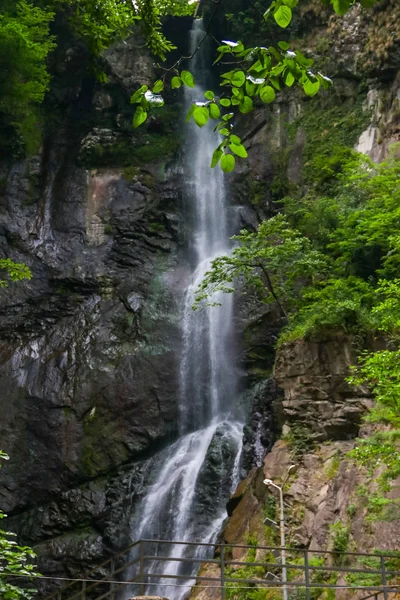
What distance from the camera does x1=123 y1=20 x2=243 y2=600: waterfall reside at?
17.5 metres

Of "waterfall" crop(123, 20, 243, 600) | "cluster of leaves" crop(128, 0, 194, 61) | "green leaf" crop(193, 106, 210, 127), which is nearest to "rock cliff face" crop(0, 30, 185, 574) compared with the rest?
"waterfall" crop(123, 20, 243, 600)


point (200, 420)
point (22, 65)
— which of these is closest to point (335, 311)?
point (200, 420)

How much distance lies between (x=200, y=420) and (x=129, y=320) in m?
4.35

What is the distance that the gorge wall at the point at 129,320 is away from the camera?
50.1 ft

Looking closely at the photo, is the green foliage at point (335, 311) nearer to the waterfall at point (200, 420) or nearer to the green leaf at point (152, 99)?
the waterfall at point (200, 420)

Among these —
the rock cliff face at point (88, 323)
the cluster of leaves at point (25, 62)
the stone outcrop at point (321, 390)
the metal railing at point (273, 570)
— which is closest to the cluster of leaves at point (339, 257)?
the stone outcrop at point (321, 390)

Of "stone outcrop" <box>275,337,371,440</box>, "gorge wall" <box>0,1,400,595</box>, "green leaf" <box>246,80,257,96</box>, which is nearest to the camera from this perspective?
"green leaf" <box>246,80,257,96</box>

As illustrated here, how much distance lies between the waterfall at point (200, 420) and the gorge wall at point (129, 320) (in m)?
0.52

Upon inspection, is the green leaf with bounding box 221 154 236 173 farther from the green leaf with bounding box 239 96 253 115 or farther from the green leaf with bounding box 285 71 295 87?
the green leaf with bounding box 285 71 295 87

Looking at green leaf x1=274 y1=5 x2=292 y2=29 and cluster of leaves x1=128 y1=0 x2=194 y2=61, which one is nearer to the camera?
green leaf x1=274 y1=5 x2=292 y2=29

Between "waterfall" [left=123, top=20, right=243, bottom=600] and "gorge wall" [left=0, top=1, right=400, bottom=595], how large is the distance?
52 centimetres

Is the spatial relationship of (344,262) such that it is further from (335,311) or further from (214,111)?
(214,111)

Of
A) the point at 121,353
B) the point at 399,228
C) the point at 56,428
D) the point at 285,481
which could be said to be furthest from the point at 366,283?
the point at 56,428

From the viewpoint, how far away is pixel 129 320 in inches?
893
